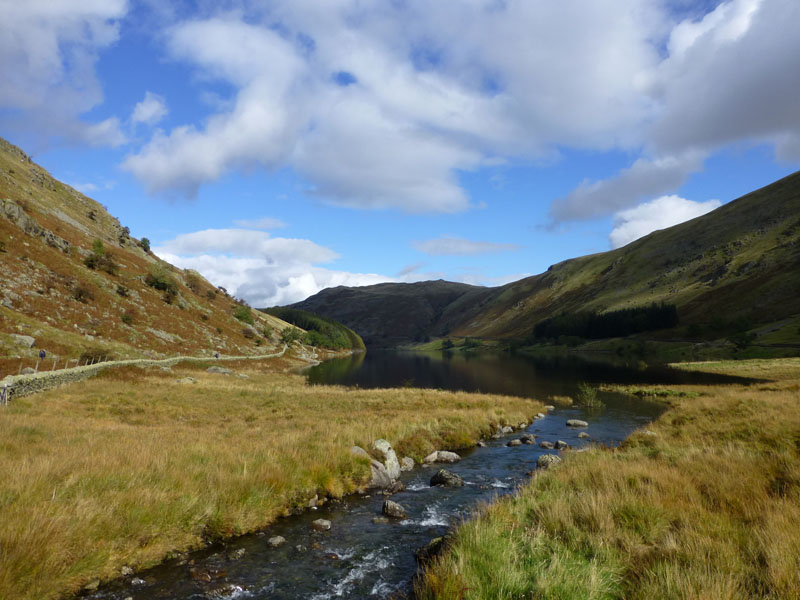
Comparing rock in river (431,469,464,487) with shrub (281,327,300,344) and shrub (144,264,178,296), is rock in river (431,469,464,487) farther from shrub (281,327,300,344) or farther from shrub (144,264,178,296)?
shrub (281,327,300,344)

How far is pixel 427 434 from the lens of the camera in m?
25.5

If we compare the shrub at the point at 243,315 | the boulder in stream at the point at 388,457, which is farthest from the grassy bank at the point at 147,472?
the shrub at the point at 243,315

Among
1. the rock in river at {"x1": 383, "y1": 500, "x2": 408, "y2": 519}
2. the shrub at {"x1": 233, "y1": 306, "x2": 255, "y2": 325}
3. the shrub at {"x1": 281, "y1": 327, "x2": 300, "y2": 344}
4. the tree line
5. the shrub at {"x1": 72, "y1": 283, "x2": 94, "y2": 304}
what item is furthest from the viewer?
the tree line

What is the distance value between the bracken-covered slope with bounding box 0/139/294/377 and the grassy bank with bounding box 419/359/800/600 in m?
38.4

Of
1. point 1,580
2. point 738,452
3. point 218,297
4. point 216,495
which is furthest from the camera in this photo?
point 218,297

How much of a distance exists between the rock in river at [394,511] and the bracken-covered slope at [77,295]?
109 feet

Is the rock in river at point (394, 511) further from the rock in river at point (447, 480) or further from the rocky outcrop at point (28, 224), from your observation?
the rocky outcrop at point (28, 224)

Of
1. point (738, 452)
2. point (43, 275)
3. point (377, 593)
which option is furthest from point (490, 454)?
point (43, 275)

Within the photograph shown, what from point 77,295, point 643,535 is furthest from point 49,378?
point 77,295

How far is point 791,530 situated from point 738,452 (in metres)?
8.47

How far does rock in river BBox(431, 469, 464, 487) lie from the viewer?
17906 millimetres

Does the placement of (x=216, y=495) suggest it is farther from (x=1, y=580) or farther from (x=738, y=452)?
(x=738, y=452)

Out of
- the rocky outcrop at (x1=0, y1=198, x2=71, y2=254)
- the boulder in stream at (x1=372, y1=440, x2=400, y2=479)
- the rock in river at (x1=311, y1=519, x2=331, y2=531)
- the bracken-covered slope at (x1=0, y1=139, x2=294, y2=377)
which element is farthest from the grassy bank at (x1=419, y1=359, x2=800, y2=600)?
the rocky outcrop at (x1=0, y1=198, x2=71, y2=254)

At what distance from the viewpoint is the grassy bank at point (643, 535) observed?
6.36 meters
